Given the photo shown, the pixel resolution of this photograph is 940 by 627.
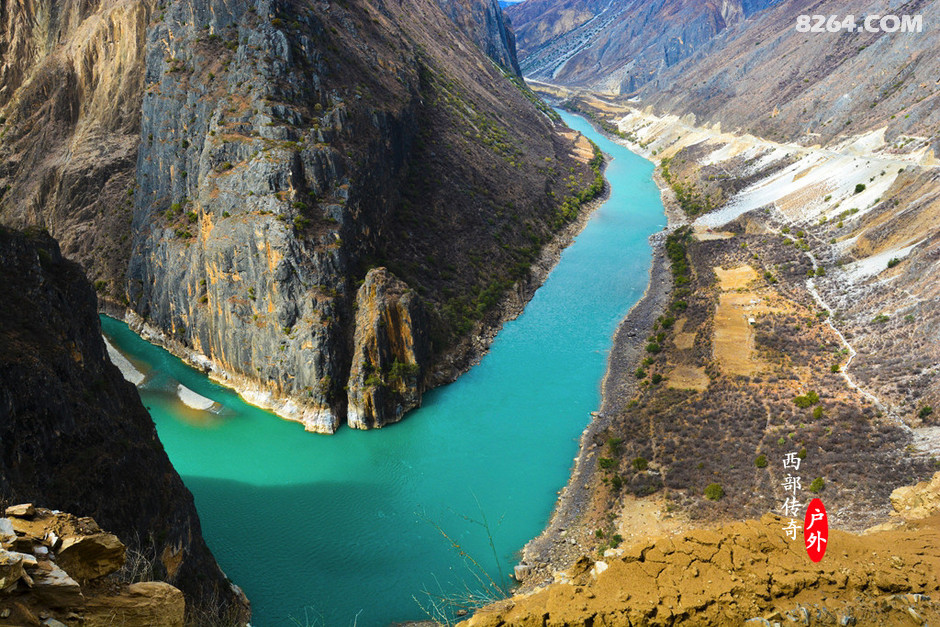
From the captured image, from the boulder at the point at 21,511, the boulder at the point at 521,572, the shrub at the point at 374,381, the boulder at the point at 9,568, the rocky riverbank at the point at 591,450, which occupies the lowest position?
the boulder at the point at 521,572

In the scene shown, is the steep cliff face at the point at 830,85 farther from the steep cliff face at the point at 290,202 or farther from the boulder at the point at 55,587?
the boulder at the point at 55,587

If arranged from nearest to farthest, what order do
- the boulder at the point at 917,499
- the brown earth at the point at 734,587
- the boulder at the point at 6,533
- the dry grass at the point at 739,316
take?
the boulder at the point at 6,533 < the brown earth at the point at 734,587 < the boulder at the point at 917,499 < the dry grass at the point at 739,316

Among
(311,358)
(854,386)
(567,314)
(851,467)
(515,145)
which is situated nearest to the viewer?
(851,467)

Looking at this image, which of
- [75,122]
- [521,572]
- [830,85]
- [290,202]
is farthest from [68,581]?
[830,85]

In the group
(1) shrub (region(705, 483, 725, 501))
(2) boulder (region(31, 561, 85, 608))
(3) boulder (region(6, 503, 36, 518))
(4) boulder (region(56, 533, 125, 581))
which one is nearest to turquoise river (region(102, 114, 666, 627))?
(1) shrub (region(705, 483, 725, 501))

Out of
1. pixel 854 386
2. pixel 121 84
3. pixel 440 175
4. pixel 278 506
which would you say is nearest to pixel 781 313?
pixel 854 386

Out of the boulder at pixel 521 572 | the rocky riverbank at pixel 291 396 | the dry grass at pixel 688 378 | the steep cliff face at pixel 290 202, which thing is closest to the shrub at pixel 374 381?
the steep cliff face at pixel 290 202

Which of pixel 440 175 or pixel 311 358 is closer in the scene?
pixel 311 358

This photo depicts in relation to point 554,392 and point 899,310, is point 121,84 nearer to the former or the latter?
point 554,392
